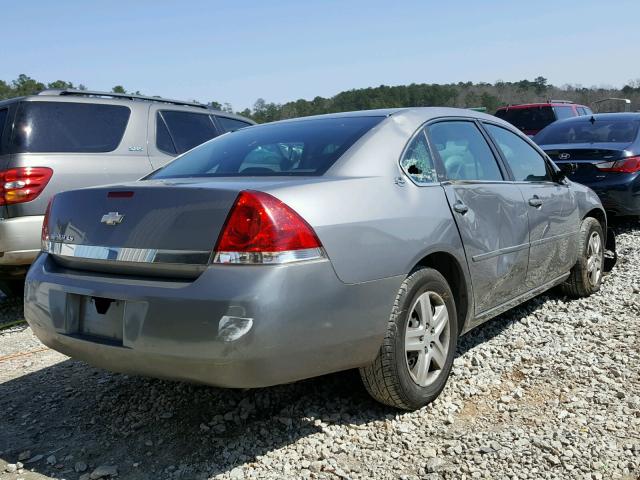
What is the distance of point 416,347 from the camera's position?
3.00 meters

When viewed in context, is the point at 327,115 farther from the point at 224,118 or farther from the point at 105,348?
the point at 224,118

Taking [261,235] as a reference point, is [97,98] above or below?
above

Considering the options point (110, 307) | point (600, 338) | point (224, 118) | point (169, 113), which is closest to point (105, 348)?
point (110, 307)

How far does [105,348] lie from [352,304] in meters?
1.05

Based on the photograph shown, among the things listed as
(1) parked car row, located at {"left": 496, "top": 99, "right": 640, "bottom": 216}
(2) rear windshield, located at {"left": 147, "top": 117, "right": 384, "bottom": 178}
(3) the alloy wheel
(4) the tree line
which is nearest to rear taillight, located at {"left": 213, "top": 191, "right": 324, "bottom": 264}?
(2) rear windshield, located at {"left": 147, "top": 117, "right": 384, "bottom": 178}

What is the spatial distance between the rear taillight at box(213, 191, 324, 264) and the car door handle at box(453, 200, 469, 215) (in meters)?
1.14

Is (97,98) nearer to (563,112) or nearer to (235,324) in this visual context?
(235,324)

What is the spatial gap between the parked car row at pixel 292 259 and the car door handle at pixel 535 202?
383mm

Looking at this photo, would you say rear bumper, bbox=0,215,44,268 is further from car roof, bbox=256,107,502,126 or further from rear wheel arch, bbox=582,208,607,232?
rear wheel arch, bbox=582,208,607,232

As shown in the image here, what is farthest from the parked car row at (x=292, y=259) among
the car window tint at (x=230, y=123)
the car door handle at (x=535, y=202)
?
the car window tint at (x=230, y=123)

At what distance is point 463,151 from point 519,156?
33.6 inches

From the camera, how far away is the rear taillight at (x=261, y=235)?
7.88ft

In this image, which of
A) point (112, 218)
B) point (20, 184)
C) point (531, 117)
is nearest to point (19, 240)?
point (20, 184)

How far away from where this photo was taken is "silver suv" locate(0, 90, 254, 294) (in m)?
4.77
